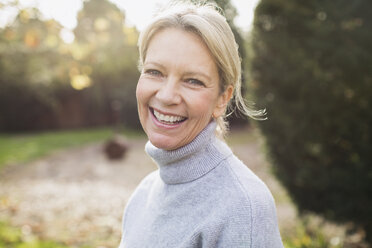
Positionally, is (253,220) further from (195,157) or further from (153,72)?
(153,72)

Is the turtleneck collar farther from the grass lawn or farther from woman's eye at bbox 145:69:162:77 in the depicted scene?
the grass lawn

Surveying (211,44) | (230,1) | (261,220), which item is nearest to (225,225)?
(261,220)

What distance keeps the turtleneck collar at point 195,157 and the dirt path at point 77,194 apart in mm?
3420

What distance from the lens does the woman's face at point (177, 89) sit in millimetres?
1322

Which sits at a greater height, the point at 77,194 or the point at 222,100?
the point at 77,194

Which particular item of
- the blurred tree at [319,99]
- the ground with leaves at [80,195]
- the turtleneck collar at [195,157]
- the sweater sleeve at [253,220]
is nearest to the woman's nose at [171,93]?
the turtleneck collar at [195,157]

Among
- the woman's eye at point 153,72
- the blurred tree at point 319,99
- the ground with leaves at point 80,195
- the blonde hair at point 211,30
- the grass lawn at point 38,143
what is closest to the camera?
the blonde hair at point 211,30

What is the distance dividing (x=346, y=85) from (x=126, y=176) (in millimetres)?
6211

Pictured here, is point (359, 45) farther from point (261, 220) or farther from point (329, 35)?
point (261, 220)

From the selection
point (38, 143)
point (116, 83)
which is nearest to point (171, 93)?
point (38, 143)

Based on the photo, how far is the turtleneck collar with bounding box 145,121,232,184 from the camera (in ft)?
4.64

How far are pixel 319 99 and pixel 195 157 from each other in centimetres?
290

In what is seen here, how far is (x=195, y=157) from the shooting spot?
1.44 m

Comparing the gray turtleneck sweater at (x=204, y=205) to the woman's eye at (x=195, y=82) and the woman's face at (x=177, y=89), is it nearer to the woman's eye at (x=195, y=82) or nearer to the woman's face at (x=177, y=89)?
the woman's face at (x=177, y=89)
